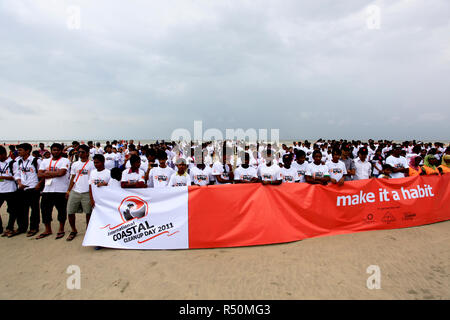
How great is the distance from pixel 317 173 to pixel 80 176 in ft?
18.2

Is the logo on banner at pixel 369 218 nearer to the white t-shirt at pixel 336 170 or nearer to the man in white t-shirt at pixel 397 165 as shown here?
the white t-shirt at pixel 336 170

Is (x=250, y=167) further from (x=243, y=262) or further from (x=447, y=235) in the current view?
(x=447, y=235)

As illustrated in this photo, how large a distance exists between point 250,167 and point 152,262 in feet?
10.3

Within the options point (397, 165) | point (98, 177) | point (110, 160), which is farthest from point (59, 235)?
point (397, 165)

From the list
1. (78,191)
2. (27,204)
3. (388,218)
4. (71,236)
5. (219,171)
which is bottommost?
(71,236)

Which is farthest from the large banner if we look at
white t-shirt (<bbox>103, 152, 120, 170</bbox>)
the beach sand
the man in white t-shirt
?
white t-shirt (<bbox>103, 152, 120, 170</bbox>)

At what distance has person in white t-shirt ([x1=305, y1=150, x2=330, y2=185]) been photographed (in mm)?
5398

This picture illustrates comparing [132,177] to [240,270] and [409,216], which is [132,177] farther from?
[409,216]

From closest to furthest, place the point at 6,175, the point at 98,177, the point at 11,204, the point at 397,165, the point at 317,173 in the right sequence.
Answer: the point at 98,177, the point at 6,175, the point at 11,204, the point at 317,173, the point at 397,165

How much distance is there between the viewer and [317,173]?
5.53 meters

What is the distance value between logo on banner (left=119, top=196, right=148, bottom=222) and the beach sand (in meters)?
0.67

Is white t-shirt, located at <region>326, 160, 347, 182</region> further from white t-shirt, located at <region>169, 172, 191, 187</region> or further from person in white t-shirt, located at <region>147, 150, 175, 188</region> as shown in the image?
person in white t-shirt, located at <region>147, 150, 175, 188</region>
